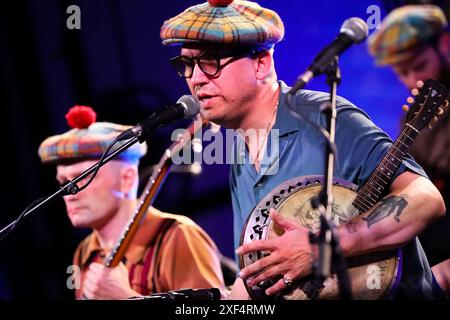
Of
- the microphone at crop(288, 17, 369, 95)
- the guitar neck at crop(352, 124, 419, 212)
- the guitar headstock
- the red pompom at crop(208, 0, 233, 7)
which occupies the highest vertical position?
the red pompom at crop(208, 0, 233, 7)

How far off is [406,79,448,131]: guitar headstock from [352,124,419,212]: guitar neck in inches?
1.8

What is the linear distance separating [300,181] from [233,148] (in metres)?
0.54

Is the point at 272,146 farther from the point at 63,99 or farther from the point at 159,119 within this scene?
the point at 63,99

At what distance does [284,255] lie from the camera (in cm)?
302

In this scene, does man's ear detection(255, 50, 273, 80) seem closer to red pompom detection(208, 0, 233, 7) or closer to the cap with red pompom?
red pompom detection(208, 0, 233, 7)

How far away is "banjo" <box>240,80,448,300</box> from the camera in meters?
3.01

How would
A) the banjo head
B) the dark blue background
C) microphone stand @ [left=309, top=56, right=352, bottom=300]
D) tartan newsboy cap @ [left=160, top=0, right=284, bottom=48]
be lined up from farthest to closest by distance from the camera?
1. the dark blue background
2. tartan newsboy cap @ [left=160, top=0, right=284, bottom=48]
3. the banjo head
4. microphone stand @ [left=309, top=56, right=352, bottom=300]

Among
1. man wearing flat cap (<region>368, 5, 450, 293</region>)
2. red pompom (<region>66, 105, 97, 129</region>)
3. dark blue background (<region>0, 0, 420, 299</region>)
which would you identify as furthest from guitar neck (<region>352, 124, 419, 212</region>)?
red pompom (<region>66, 105, 97, 129</region>)

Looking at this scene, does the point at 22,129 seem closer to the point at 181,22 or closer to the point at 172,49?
the point at 172,49

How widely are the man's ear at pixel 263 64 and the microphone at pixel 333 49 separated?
778mm

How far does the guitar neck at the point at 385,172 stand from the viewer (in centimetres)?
303

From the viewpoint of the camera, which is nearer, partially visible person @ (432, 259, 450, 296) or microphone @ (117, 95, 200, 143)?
microphone @ (117, 95, 200, 143)

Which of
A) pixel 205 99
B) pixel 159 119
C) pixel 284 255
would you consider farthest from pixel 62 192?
pixel 284 255
